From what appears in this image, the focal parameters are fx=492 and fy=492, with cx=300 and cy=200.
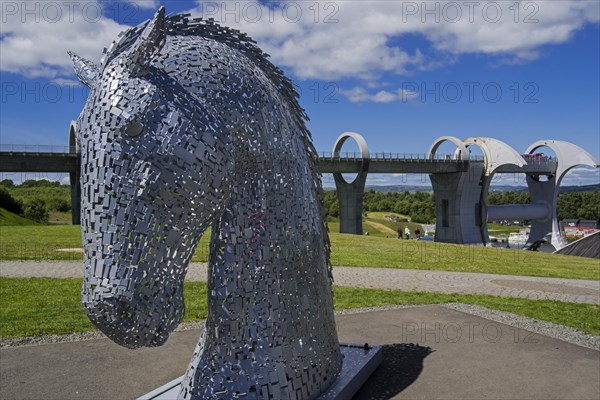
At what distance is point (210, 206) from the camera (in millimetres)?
2518

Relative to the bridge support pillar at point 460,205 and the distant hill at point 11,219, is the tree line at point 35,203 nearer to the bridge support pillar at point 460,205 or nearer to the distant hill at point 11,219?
the distant hill at point 11,219

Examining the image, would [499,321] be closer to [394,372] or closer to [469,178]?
[394,372]

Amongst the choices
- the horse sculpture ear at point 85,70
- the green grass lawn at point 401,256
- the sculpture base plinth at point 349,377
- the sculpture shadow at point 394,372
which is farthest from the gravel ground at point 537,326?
the green grass lawn at point 401,256

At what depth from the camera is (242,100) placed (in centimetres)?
265

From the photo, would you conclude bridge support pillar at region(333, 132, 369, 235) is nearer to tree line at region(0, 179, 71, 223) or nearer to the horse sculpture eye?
tree line at region(0, 179, 71, 223)

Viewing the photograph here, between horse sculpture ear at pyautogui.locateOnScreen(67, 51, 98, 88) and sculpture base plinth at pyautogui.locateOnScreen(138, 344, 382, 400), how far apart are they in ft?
7.75

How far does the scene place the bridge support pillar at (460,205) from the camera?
130ft

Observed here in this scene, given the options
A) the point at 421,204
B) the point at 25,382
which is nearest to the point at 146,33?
the point at 25,382

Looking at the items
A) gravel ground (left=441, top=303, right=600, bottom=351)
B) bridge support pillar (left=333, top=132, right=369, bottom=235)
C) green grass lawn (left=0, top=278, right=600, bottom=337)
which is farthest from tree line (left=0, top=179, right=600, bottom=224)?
gravel ground (left=441, top=303, right=600, bottom=351)

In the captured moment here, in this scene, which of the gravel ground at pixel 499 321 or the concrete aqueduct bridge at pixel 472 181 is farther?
the concrete aqueduct bridge at pixel 472 181

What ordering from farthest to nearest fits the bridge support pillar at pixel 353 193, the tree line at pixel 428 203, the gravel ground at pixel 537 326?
the tree line at pixel 428 203 → the bridge support pillar at pixel 353 193 → the gravel ground at pixel 537 326

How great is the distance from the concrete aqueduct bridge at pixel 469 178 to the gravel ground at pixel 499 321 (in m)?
25.5

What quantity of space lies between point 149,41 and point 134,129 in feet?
1.28

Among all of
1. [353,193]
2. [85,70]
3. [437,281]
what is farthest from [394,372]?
[353,193]
